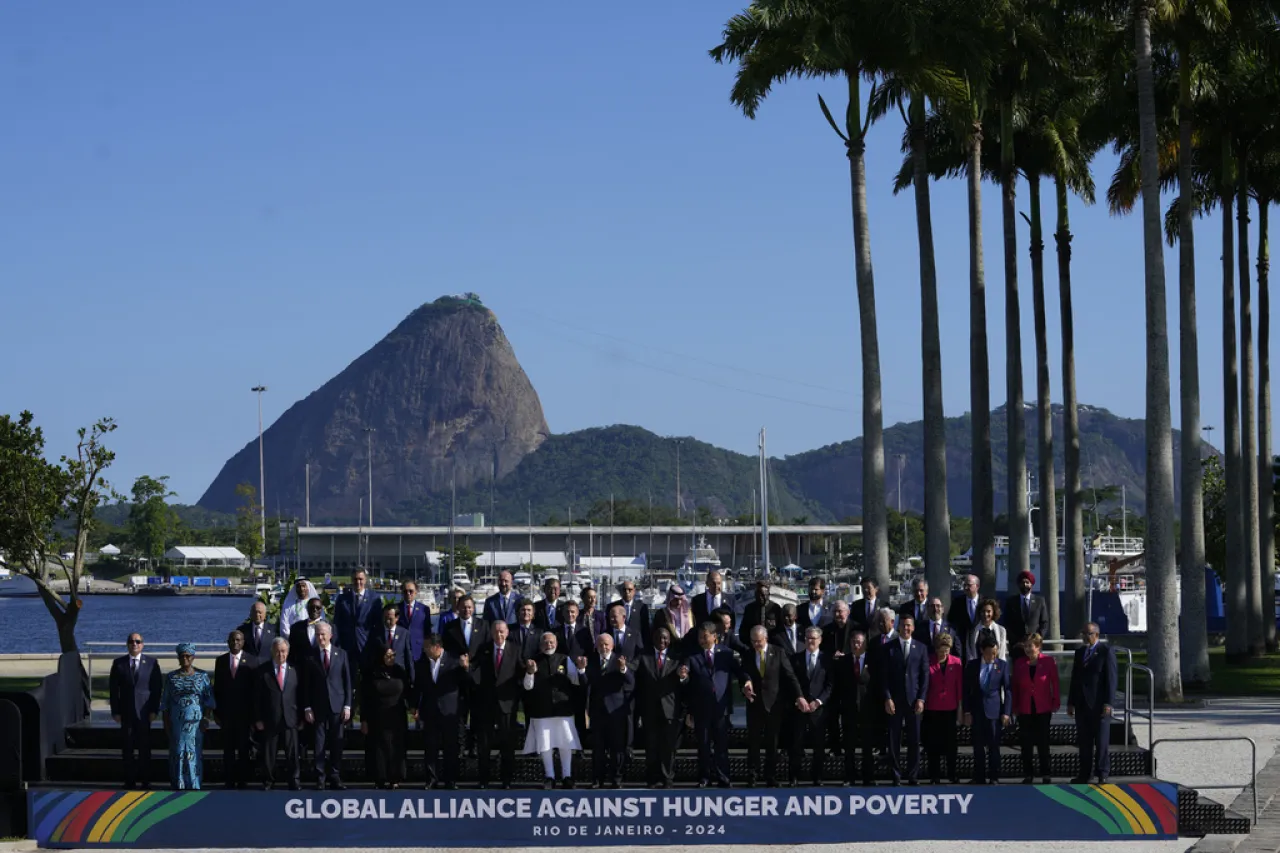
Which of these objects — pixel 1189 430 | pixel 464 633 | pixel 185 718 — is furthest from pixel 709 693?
pixel 1189 430

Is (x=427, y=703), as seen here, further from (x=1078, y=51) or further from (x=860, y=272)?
(x=1078, y=51)

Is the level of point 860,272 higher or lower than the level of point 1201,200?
lower

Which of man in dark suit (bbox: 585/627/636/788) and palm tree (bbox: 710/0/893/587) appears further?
palm tree (bbox: 710/0/893/587)

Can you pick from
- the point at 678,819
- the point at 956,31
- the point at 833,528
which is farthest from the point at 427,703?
the point at 833,528

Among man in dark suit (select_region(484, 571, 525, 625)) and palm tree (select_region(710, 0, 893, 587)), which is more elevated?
palm tree (select_region(710, 0, 893, 587))

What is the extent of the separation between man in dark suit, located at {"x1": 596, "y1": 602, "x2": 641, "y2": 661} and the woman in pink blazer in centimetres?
326

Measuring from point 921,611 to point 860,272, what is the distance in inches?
561

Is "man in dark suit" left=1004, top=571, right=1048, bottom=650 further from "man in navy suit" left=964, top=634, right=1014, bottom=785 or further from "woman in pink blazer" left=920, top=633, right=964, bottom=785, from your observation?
"woman in pink blazer" left=920, top=633, right=964, bottom=785

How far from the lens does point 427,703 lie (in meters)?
17.7

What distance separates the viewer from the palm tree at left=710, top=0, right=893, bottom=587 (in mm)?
29828

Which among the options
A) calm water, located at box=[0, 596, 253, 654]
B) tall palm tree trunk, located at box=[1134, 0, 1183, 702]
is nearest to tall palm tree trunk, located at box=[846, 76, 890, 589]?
tall palm tree trunk, located at box=[1134, 0, 1183, 702]

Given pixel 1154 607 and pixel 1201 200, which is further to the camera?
pixel 1201 200

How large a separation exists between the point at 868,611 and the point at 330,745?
249 inches

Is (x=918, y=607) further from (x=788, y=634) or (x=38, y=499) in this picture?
(x=38, y=499)
